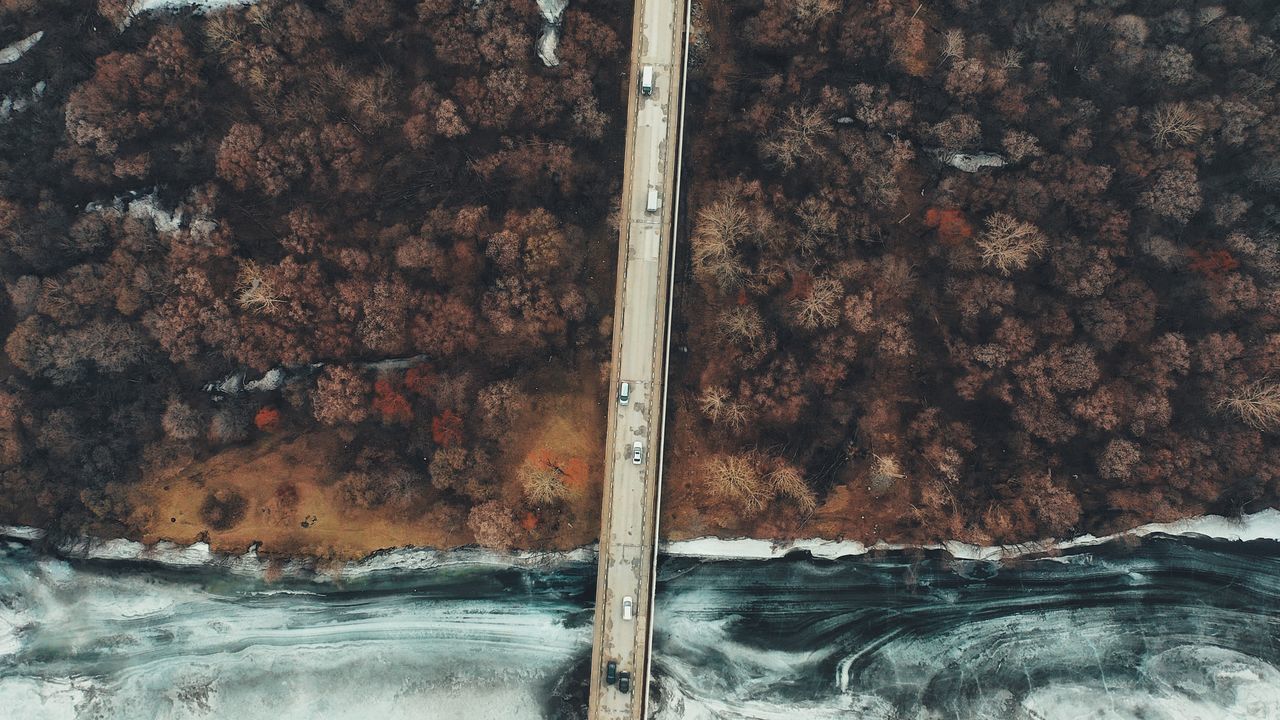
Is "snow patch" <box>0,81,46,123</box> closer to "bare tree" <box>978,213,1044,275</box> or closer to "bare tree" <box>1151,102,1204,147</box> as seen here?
"bare tree" <box>978,213,1044,275</box>

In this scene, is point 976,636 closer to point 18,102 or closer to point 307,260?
point 307,260

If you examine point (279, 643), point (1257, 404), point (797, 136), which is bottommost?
point (279, 643)

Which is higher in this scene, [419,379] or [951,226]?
[951,226]

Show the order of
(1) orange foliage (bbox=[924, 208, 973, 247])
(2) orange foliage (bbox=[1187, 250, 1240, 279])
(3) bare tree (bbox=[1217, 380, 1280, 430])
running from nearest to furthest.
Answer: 1. (3) bare tree (bbox=[1217, 380, 1280, 430])
2. (2) orange foliage (bbox=[1187, 250, 1240, 279])
3. (1) orange foliage (bbox=[924, 208, 973, 247])

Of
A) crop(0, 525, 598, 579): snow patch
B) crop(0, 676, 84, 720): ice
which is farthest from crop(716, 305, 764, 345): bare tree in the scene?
crop(0, 676, 84, 720): ice

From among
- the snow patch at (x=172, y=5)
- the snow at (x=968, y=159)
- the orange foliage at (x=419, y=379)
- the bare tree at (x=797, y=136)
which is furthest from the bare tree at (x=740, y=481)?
the snow patch at (x=172, y=5)

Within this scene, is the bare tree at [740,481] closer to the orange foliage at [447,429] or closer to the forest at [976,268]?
the forest at [976,268]

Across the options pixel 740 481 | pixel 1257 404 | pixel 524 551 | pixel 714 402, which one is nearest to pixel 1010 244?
pixel 1257 404
